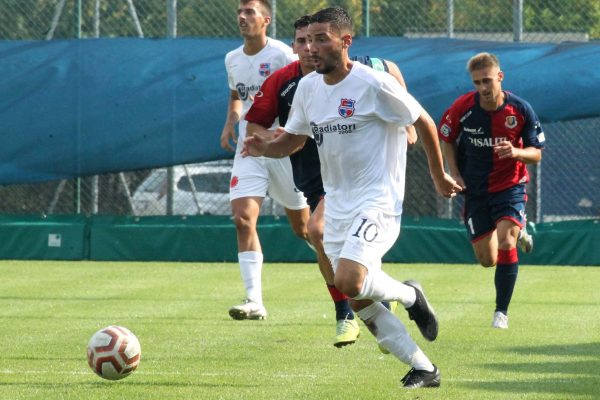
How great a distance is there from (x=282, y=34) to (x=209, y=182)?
2214mm

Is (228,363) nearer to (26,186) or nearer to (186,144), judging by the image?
(186,144)

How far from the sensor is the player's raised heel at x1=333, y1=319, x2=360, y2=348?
308 inches

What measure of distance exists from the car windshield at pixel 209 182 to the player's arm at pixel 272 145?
973 centimetres

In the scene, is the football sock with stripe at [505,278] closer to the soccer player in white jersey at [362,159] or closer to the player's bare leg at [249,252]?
the player's bare leg at [249,252]

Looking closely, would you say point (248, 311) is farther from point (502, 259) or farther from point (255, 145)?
point (255, 145)

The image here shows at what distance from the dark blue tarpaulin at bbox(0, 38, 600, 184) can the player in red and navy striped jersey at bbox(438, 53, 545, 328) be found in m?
5.52

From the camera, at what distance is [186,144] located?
1608 cm

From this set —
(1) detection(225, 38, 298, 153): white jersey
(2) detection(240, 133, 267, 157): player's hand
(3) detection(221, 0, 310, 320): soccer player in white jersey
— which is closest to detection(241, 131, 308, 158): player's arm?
(2) detection(240, 133, 267, 157): player's hand

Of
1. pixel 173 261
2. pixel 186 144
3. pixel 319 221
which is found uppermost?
pixel 319 221

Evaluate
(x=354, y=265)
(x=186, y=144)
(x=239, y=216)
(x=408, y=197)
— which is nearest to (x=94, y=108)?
(x=186, y=144)

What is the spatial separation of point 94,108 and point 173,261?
2.20 m

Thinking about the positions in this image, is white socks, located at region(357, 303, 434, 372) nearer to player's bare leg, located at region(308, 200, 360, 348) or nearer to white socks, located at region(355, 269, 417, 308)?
white socks, located at region(355, 269, 417, 308)

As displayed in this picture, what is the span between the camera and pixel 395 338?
21.0ft

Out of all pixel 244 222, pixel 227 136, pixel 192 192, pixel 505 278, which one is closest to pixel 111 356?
pixel 244 222
